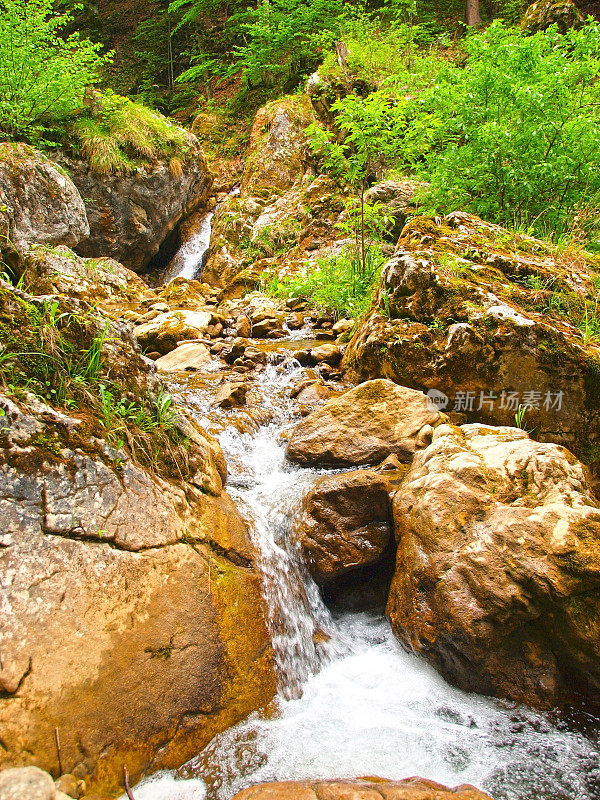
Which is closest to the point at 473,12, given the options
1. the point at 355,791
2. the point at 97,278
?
the point at 97,278

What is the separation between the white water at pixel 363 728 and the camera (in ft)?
6.94

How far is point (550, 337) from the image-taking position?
13.0 ft

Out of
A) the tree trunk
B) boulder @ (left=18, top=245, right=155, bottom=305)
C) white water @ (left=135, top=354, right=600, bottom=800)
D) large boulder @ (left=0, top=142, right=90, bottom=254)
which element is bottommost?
white water @ (left=135, top=354, right=600, bottom=800)

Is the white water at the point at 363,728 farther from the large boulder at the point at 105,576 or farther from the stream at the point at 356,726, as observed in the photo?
the large boulder at the point at 105,576

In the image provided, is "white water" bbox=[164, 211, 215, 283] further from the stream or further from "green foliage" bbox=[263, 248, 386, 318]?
the stream

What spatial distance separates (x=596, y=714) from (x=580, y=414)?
2.34 metres

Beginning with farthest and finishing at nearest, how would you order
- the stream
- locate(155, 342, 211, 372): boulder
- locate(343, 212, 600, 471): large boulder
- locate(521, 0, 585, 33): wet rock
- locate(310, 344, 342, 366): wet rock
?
1. locate(521, 0, 585, 33): wet rock
2. locate(155, 342, 211, 372): boulder
3. locate(310, 344, 342, 366): wet rock
4. locate(343, 212, 600, 471): large boulder
5. the stream

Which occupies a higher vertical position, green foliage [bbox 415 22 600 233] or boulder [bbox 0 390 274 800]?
green foliage [bbox 415 22 600 233]

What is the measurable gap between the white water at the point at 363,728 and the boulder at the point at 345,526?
0.17 m

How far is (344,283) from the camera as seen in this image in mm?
7926

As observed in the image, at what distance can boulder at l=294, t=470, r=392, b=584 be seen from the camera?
3.31 meters

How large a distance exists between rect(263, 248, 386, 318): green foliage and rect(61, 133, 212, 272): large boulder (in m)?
6.35

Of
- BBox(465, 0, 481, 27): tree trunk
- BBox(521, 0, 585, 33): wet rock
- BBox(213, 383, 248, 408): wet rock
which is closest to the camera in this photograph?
BBox(213, 383, 248, 408): wet rock

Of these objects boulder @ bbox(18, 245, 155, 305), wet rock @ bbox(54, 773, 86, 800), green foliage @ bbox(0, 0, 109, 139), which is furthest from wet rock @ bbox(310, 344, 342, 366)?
green foliage @ bbox(0, 0, 109, 139)
